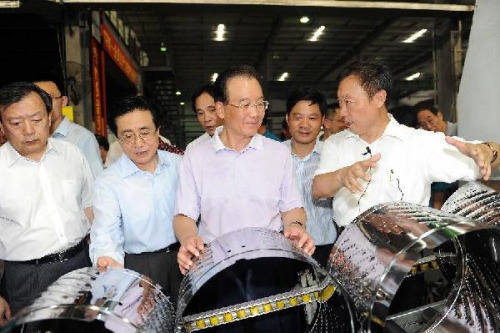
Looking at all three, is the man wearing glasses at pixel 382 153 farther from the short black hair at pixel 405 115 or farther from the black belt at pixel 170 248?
the short black hair at pixel 405 115

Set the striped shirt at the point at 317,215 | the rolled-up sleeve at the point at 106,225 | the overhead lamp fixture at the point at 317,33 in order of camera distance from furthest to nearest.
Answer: the overhead lamp fixture at the point at 317,33, the striped shirt at the point at 317,215, the rolled-up sleeve at the point at 106,225

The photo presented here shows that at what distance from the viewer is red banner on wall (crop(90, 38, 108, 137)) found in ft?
19.8

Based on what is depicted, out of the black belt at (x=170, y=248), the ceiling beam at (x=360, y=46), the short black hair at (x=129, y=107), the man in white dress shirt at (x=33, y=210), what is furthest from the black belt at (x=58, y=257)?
the ceiling beam at (x=360, y=46)

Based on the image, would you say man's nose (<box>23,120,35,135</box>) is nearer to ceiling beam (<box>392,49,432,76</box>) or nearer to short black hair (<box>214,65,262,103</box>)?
short black hair (<box>214,65,262,103</box>)

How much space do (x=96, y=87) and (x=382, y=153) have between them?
16.8 feet

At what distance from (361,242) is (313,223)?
133cm

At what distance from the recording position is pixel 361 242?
3.64 ft

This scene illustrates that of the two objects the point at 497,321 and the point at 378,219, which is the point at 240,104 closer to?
the point at 378,219

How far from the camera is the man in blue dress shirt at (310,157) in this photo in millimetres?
2434

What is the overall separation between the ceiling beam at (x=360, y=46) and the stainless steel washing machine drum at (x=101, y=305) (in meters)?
11.4

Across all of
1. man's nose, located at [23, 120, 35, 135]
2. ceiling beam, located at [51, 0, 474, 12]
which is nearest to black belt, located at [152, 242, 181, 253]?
man's nose, located at [23, 120, 35, 135]

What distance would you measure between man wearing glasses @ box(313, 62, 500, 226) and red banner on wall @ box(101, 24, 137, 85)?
5692 millimetres

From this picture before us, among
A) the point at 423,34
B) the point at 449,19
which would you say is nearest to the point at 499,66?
the point at 449,19

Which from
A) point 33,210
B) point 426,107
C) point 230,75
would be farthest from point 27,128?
point 426,107
